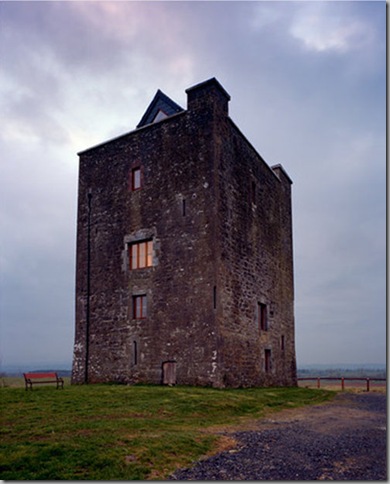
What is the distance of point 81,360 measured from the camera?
23.7 meters

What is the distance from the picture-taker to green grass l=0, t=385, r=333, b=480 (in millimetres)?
7727

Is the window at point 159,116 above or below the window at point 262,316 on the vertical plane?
above

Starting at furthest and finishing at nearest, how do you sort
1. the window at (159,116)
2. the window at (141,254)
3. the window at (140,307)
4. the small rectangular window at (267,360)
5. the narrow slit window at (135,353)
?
the window at (159,116), the small rectangular window at (267,360), the window at (141,254), the window at (140,307), the narrow slit window at (135,353)

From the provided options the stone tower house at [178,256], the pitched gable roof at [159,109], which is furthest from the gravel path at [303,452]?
the pitched gable roof at [159,109]

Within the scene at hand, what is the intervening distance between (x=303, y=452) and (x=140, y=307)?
45.6 feet

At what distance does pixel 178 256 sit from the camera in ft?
68.9

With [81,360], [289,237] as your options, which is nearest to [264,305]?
[289,237]

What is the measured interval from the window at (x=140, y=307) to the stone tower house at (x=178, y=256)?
0.18ft

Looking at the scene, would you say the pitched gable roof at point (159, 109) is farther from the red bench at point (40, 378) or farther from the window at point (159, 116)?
the red bench at point (40, 378)

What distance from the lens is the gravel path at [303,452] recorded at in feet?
25.2

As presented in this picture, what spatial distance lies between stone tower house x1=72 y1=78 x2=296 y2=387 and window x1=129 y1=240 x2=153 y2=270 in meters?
0.05

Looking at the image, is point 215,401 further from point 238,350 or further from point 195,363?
point 238,350

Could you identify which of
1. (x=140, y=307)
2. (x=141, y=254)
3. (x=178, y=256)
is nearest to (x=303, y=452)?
(x=178, y=256)

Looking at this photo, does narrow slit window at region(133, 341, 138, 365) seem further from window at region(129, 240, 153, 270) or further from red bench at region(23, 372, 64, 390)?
red bench at region(23, 372, 64, 390)
